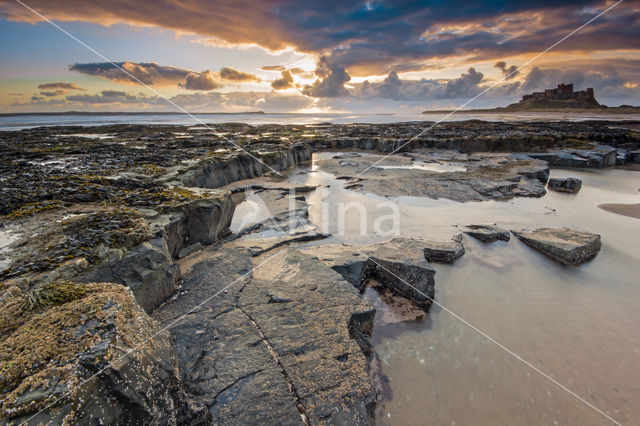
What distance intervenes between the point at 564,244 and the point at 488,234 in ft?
4.87

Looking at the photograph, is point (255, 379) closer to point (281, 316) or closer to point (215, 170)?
point (281, 316)

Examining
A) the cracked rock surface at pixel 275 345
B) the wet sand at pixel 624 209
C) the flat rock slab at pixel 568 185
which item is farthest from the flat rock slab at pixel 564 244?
the flat rock slab at pixel 568 185

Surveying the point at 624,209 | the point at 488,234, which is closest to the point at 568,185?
the point at 624,209

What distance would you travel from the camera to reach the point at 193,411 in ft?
7.65

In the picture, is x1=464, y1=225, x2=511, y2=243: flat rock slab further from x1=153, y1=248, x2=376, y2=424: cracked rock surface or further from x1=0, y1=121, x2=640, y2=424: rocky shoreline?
x1=153, y1=248, x2=376, y2=424: cracked rock surface

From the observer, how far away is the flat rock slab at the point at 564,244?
5.91 meters

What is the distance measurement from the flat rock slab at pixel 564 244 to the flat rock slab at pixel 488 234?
0.42m

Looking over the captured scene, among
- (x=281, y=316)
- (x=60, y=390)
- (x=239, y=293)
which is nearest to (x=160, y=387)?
(x=60, y=390)

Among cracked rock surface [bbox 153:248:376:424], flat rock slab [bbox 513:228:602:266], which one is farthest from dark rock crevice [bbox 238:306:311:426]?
flat rock slab [bbox 513:228:602:266]

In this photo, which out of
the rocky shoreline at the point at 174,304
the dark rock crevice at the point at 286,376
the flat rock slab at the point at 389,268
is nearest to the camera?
the rocky shoreline at the point at 174,304

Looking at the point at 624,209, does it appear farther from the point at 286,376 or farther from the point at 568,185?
the point at 286,376

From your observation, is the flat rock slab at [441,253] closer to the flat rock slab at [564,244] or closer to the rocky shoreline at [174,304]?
the rocky shoreline at [174,304]

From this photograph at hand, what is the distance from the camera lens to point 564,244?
6.12 m

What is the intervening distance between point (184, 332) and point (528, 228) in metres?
8.52
